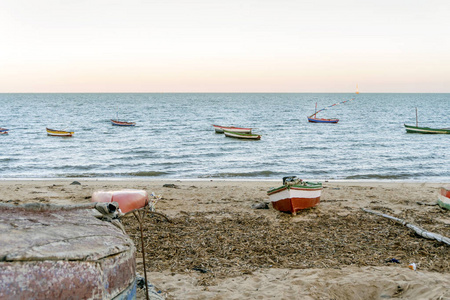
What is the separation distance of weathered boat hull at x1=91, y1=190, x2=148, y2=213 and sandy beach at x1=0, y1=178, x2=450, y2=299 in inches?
19.8

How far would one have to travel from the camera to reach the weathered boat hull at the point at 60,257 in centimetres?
263

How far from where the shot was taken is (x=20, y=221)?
357cm

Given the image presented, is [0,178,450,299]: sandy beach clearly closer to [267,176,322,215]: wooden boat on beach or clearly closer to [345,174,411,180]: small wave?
[267,176,322,215]: wooden boat on beach

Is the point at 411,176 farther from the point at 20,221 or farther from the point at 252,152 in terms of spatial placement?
the point at 20,221

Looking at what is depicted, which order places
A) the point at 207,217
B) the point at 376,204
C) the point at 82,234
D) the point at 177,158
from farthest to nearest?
1. the point at 177,158
2. the point at 376,204
3. the point at 207,217
4. the point at 82,234

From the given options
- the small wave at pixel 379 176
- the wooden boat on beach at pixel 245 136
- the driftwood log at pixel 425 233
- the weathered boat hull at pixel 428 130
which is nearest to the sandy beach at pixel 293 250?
the driftwood log at pixel 425 233

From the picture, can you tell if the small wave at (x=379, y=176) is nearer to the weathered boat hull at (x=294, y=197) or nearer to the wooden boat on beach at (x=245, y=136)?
the weathered boat hull at (x=294, y=197)

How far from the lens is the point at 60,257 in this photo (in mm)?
2838

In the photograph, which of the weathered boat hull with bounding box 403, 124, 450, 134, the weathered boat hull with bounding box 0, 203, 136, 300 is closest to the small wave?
the weathered boat hull with bounding box 0, 203, 136, 300

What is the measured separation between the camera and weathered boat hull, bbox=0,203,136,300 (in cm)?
263

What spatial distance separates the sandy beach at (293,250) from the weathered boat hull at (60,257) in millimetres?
2600

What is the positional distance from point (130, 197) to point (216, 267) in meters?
4.72

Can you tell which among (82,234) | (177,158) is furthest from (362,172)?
(82,234)

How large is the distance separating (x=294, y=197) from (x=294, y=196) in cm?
3
